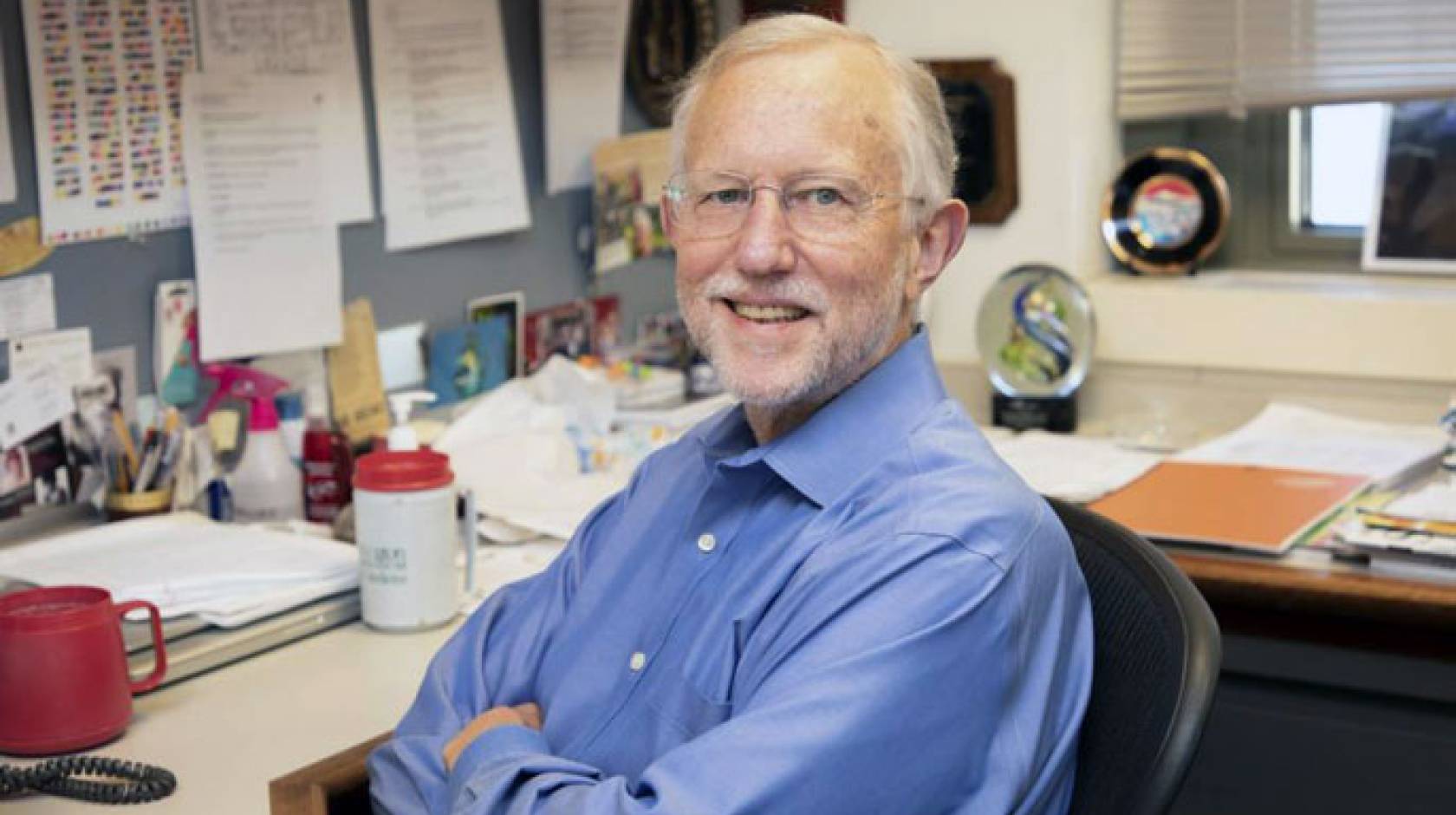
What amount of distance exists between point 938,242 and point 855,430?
184mm

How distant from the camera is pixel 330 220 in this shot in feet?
8.11

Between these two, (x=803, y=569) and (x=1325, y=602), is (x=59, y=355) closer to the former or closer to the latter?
(x=803, y=569)

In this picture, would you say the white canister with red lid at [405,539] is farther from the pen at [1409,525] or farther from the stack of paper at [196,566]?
the pen at [1409,525]

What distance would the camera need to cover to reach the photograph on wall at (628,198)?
2918mm

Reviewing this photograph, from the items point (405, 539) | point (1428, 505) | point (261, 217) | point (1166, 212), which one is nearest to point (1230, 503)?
point (1428, 505)

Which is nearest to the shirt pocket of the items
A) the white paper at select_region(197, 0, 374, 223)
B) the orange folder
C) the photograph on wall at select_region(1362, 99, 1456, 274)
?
the orange folder

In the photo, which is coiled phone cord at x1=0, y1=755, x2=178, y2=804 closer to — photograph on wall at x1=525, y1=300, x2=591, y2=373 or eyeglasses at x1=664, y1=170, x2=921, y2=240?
eyeglasses at x1=664, y1=170, x2=921, y2=240

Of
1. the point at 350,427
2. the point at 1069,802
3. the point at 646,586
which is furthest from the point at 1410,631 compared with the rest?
the point at 350,427

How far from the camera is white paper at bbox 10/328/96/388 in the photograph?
6.88 feet

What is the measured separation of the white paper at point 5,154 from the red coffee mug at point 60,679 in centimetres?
58

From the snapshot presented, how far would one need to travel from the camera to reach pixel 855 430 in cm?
149

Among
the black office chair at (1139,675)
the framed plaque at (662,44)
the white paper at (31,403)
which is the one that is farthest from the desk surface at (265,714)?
the framed plaque at (662,44)

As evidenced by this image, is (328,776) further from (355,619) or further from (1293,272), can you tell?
(1293,272)

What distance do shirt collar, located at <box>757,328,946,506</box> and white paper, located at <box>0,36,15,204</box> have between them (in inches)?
40.5
